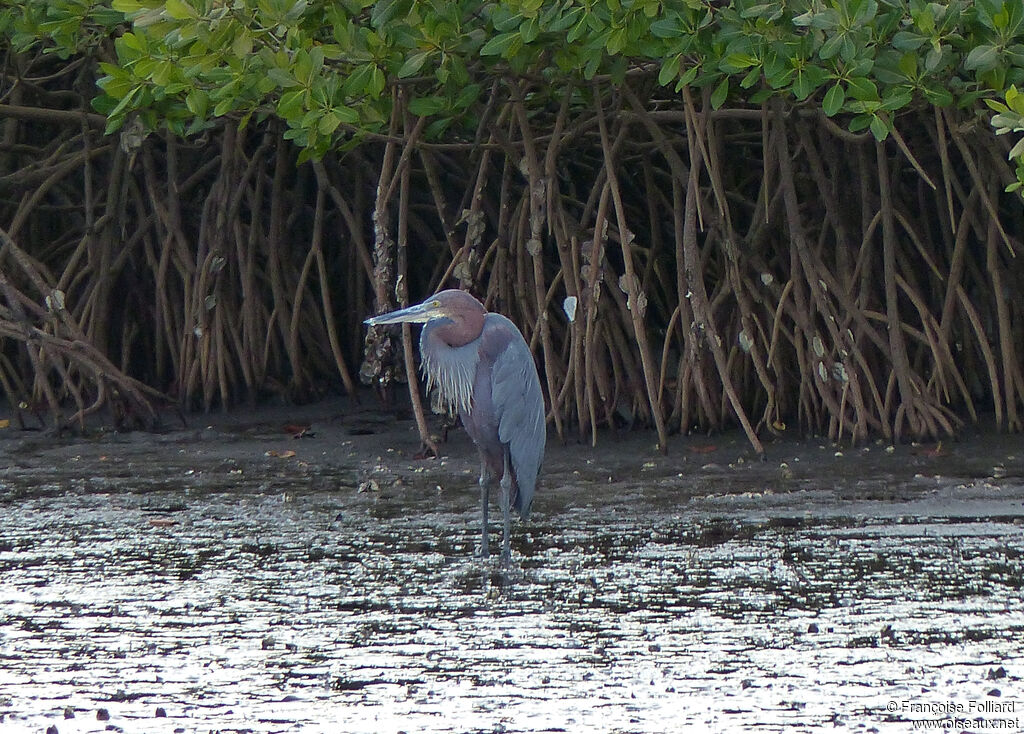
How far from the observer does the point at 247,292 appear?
7.85 metres

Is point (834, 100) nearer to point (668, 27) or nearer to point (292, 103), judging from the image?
point (668, 27)

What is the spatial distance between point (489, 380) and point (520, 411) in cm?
13

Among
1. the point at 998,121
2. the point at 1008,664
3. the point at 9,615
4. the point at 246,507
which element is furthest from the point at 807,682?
the point at 246,507

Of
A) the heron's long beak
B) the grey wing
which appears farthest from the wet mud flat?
the heron's long beak

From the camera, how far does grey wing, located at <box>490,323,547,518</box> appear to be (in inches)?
187

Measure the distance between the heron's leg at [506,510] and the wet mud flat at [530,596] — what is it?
2.1 inches

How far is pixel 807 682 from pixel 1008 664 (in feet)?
1.31

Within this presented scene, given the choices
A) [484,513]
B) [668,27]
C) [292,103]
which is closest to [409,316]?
[484,513]

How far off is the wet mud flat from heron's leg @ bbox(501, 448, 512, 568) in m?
0.05

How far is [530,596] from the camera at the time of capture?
3.98 m

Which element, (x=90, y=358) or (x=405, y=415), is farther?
(x=405, y=415)

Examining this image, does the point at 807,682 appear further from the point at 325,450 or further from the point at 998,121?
the point at 325,450

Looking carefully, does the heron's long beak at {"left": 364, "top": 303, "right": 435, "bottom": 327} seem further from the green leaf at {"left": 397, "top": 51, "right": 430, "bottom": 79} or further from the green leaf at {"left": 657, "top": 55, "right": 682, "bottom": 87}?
the green leaf at {"left": 657, "top": 55, "right": 682, "bottom": 87}

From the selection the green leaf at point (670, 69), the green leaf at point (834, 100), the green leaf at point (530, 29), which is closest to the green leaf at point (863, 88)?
the green leaf at point (834, 100)
